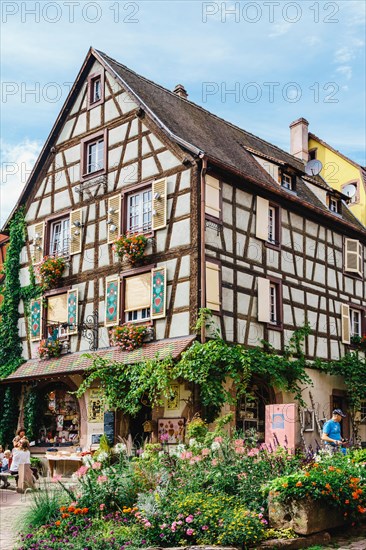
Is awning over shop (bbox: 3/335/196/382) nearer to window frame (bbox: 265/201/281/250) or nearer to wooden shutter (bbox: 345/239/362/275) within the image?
window frame (bbox: 265/201/281/250)

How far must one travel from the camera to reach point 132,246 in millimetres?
18547

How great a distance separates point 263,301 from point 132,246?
12.0 feet

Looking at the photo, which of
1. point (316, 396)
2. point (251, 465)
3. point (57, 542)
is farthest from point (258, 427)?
point (57, 542)

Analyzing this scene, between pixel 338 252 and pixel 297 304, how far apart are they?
3.17 m

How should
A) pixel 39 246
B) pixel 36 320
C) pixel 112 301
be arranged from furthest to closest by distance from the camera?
pixel 39 246, pixel 36 320, pixel 112 301

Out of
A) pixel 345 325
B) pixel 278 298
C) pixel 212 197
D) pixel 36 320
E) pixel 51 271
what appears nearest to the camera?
pixel 212 197

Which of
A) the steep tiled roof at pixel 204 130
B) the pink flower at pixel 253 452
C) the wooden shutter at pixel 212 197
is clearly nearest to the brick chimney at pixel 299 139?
the steep tiled roof at pixel 204 130

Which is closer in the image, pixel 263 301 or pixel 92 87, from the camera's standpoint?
pixel 263 301

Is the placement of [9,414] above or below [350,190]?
Result: below

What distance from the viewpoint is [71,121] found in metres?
22.3

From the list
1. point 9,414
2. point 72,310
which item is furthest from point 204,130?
point 9,414

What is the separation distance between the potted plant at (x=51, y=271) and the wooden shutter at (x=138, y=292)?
2.82 metres

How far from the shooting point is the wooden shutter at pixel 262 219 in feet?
63.2

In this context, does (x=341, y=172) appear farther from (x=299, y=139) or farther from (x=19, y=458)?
(x=19, y=458)
